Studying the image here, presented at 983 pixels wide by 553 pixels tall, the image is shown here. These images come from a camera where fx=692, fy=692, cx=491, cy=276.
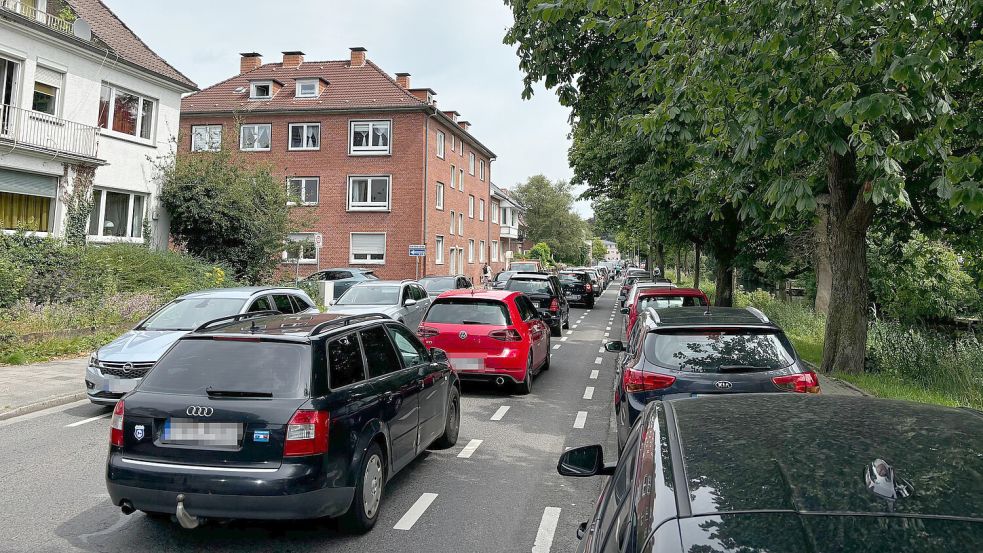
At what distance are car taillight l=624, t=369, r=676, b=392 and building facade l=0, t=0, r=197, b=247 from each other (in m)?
16.5

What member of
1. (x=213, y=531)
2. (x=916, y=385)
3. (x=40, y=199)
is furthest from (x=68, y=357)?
(x=916, y=385)

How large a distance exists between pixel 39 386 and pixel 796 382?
10315 millimetres

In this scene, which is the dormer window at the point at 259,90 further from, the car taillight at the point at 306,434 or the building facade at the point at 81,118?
the car taillight at the point at 306,434

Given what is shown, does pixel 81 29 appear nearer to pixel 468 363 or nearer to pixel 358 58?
pixel 468 363

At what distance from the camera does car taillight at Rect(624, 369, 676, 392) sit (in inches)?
228

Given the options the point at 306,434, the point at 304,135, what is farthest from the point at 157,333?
the point at 304,135

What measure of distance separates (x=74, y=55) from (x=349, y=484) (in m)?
20.6

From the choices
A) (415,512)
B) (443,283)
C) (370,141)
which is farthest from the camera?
(370,141)

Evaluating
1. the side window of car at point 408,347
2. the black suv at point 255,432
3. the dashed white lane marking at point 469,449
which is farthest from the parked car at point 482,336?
the black suv at point 255,432

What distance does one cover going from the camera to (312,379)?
4.70 m

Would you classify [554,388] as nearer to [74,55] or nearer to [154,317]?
[154,317]

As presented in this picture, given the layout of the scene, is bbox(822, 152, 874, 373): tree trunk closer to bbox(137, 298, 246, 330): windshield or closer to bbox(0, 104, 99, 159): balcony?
bbox(137, 298, 246, 330): windshield

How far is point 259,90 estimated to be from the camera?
1636 inches

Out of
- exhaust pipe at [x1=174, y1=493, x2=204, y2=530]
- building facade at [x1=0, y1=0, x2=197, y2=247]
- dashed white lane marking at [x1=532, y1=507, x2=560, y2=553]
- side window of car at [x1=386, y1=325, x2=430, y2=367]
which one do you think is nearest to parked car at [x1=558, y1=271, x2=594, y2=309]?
building facade at [x1=0, y1=0, x2=197, y2=247]
